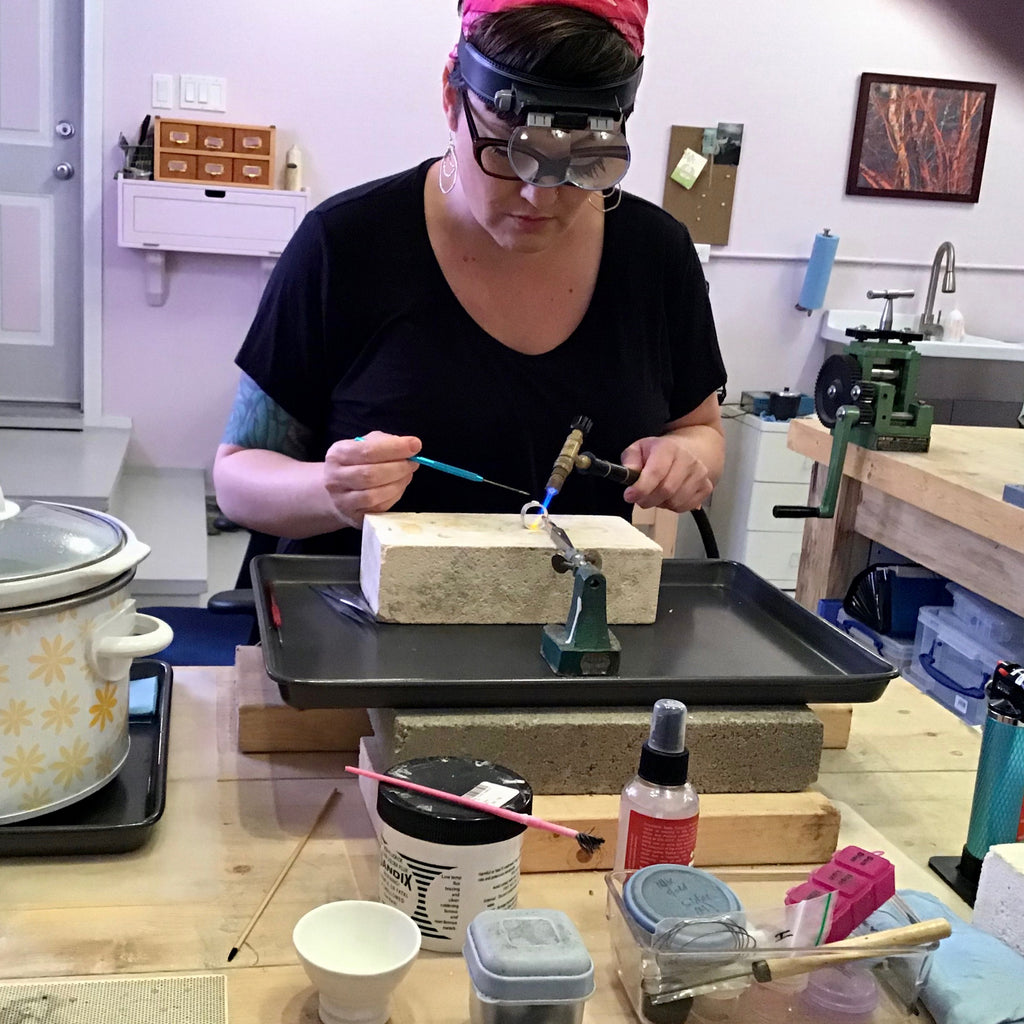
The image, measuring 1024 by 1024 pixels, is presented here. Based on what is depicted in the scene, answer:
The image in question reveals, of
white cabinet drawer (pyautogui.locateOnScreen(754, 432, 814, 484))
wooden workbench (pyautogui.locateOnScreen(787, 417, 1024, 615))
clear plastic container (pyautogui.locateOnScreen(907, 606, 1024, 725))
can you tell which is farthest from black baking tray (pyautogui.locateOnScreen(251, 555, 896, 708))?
white cabinet drawer (pyautogui.locateOnScreen(754, 432, 814, 484))

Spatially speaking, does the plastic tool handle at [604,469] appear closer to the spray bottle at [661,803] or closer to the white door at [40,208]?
the spray bottle at [661,803]

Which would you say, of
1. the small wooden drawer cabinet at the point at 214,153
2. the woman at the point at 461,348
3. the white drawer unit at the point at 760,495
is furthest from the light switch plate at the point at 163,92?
the woman at the point at 461,348

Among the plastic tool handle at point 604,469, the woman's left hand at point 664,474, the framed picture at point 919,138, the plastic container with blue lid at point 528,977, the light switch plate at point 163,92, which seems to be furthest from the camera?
the framed picture at point 919,138

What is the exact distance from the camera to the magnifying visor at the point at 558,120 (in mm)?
1130

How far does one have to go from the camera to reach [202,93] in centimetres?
373

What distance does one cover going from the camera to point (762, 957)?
2.37 ft

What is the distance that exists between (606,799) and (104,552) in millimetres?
452

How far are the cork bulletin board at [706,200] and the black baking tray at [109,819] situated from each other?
353 centimetres

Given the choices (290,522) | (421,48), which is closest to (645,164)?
(421,48)

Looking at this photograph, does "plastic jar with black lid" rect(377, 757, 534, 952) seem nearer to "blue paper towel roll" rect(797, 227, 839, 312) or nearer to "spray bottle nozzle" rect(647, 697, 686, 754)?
"spray bottle nozzle" rect(647, 697, 686, 754)

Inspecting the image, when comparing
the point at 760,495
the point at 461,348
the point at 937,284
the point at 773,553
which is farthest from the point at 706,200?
the point at 461,348

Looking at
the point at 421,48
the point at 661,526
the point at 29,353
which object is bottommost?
the point at 661,526

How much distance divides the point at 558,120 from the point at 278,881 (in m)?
0.76

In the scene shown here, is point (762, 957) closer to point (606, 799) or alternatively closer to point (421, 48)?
point (606, 799)
